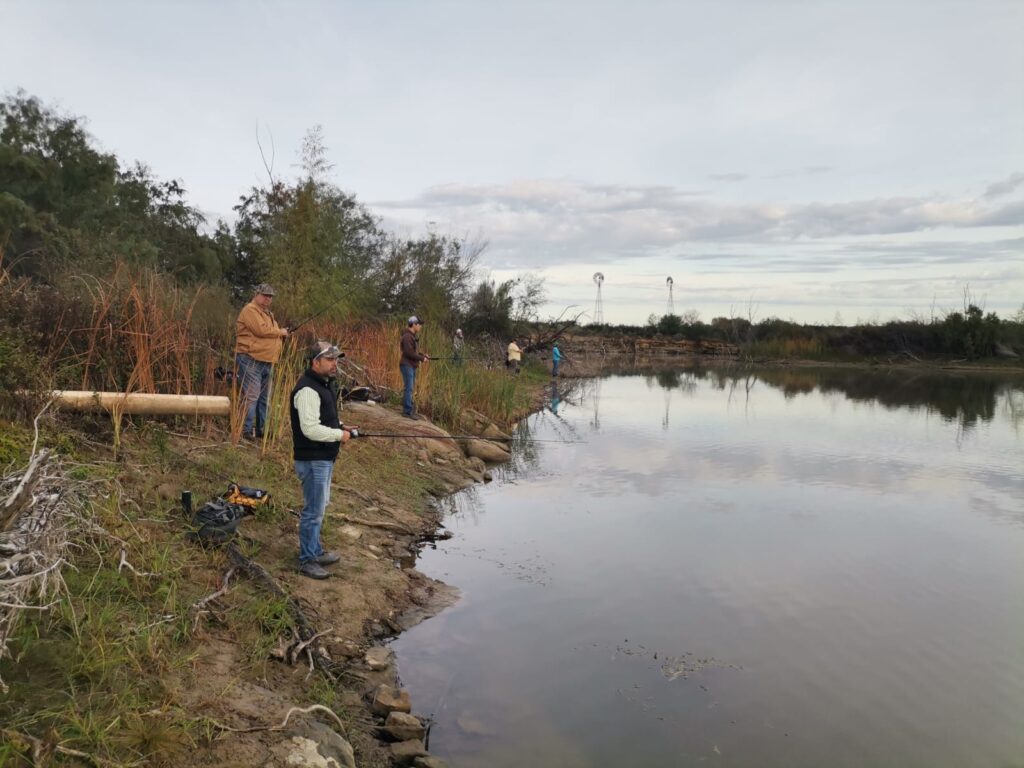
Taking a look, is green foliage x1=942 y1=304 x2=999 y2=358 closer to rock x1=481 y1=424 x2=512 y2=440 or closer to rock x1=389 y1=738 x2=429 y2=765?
rock x1=481 y1=424 x2=512 y2=440

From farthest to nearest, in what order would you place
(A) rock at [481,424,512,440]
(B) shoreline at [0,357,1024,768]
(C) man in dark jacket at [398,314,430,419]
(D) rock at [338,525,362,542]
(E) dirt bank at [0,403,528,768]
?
1. (A) rock at [481,424,512,440]
2. (C) man in dark jacket at [398,314,430,419]
3. (D) rock at [338,525,362,542]
4. (B) shoreline at [0,357,1024,768]
5. (E) dirt bank at [0,403,528,768]

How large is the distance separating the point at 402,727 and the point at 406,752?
166mm

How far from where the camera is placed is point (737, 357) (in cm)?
4500

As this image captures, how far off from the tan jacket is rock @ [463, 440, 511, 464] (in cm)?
489

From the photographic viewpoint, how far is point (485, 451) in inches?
452

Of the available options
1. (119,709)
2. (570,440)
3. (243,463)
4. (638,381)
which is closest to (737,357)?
(638,381)

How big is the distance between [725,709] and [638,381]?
24.1m

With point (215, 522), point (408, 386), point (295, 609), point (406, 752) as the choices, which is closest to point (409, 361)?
point (408, 386)

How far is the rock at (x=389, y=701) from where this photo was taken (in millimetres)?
3867

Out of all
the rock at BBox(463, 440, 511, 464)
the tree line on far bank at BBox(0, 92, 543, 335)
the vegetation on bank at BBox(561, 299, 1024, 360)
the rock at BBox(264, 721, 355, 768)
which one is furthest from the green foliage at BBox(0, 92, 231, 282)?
the vegetation on bank at BBox(561, 299, 1024, 360)

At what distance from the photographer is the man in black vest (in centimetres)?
473

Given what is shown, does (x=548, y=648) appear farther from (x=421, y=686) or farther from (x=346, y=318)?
(x=346, y=318)

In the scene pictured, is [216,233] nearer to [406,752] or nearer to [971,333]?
[406,752]

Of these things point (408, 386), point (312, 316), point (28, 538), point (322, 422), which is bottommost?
point (28, 538)
